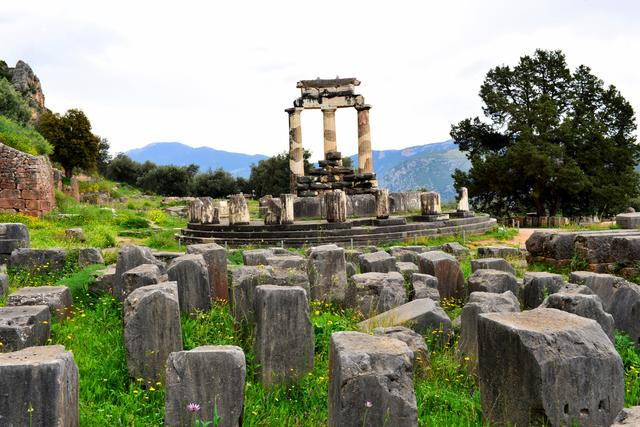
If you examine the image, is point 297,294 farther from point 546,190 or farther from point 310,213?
point 546,190

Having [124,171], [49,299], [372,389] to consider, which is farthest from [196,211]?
[124,171]

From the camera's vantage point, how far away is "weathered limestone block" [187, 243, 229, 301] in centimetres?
712

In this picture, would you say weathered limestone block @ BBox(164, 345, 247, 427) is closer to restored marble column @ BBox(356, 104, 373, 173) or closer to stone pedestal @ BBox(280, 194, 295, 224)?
stone pedestal @ BBox(280, 194, 295, 224)

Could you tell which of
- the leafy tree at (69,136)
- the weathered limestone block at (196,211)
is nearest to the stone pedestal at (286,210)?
the weathered limestone block at (196,211)

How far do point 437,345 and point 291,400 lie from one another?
1.76 metres

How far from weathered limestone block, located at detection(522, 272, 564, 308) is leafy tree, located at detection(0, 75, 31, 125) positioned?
31913 mm

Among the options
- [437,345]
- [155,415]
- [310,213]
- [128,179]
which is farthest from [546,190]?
[128,179]

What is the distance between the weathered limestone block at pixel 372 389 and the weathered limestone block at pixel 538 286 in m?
4.03

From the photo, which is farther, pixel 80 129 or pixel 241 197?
pixel 80 129

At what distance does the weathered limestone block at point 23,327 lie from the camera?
16.1 ft

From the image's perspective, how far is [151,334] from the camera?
475cm

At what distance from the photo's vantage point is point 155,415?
405cm

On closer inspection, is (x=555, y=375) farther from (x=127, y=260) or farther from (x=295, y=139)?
(x=295, y=139)

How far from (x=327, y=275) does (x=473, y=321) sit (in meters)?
2.70
